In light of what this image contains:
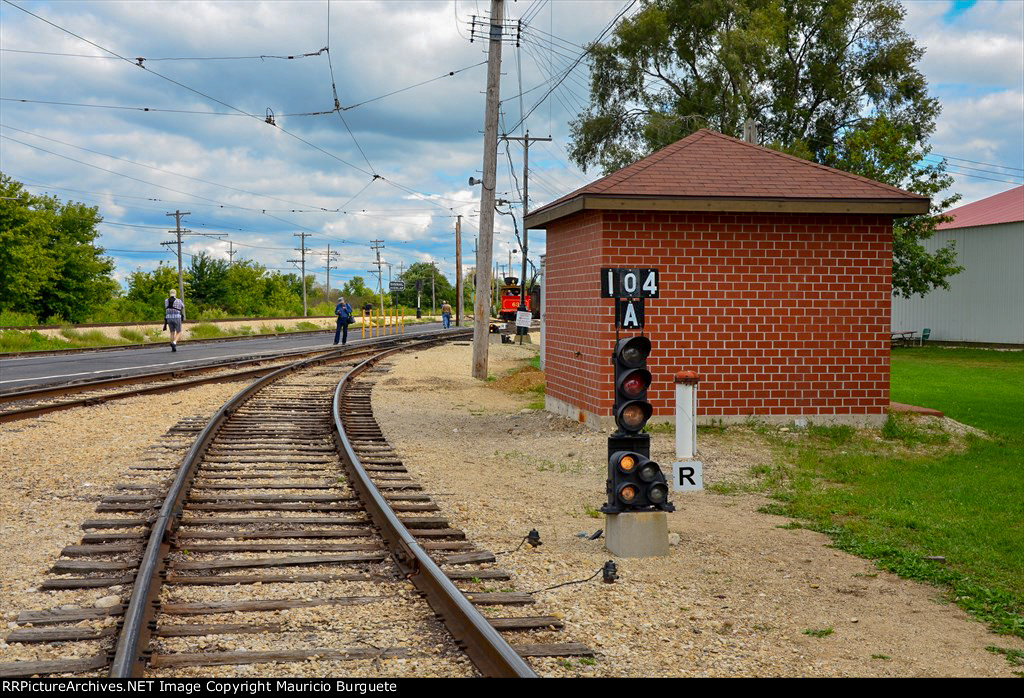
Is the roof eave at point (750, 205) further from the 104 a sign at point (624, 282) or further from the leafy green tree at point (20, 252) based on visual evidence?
the leafy green tree at point (20, 252)

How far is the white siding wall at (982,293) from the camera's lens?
126 feet

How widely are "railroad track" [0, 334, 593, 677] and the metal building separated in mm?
35259

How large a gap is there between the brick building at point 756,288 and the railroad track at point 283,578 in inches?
172

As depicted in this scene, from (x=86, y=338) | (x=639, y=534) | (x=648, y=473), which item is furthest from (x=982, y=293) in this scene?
(x=639, y=534)

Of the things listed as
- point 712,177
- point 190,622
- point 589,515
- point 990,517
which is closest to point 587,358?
point 712,177

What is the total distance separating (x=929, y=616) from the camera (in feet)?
19.6

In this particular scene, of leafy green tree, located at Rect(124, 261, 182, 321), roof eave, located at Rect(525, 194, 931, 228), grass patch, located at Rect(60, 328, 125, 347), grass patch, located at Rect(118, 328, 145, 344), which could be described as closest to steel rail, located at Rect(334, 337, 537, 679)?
roof eave, located at Rect(525, 194, 931, 228)

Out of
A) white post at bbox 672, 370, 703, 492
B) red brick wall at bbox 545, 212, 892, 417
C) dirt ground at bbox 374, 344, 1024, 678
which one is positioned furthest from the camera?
red brick wall at bbox 545, 212, 892, 417

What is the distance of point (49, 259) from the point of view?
60.7 meters

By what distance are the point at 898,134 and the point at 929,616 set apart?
36289 mm

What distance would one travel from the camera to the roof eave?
12570 mm

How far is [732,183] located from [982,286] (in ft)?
104

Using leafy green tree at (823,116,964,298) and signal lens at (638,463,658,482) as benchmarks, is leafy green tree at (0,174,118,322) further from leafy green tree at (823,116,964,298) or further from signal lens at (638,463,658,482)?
signal lens at (638,463,658,482)

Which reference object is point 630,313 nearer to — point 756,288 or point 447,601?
point 447,601
